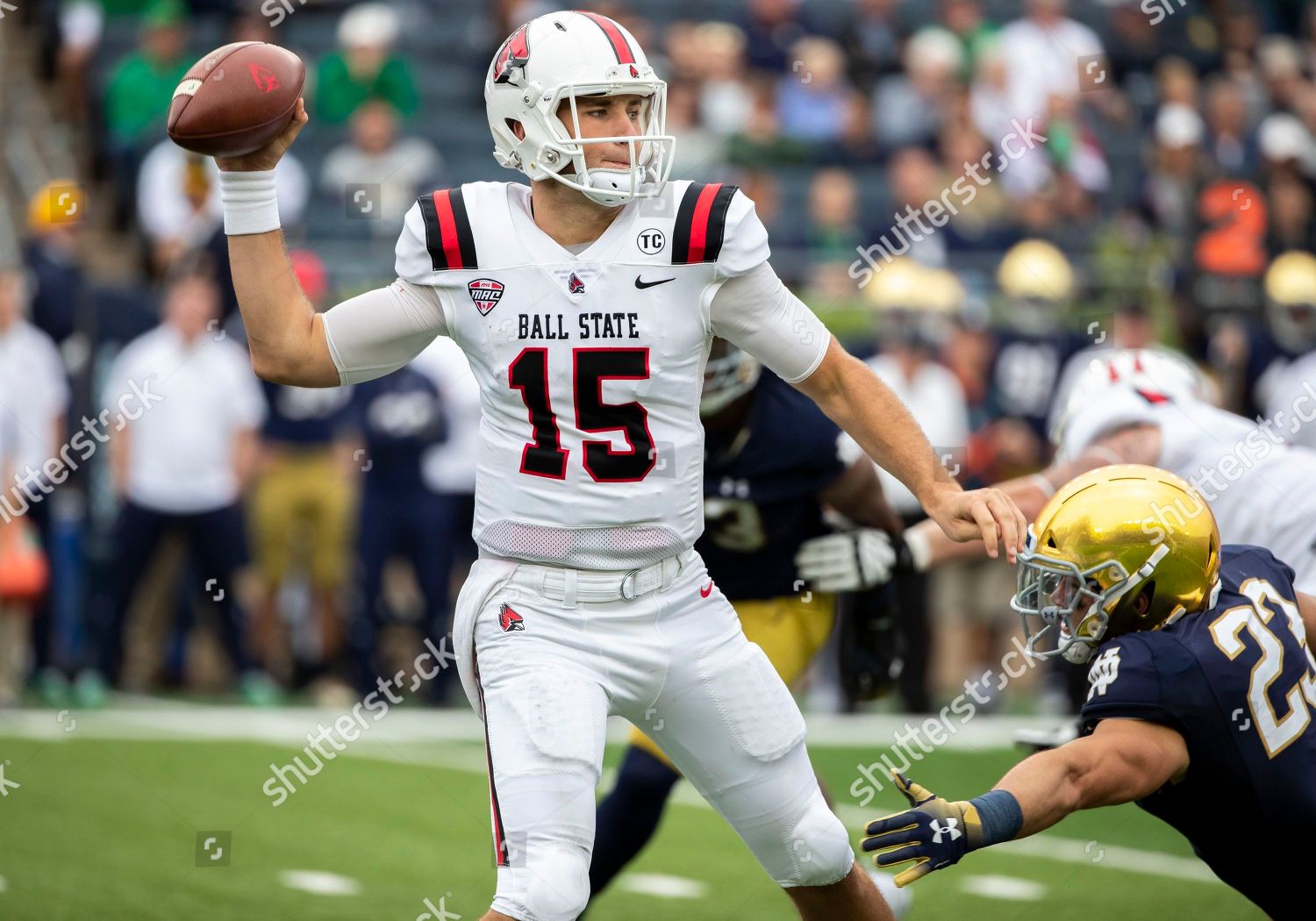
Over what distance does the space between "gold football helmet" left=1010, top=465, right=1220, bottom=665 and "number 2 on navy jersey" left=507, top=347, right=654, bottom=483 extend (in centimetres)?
91

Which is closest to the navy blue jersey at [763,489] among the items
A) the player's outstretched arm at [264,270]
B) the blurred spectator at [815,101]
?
the player's outstretched arm at [264,270]

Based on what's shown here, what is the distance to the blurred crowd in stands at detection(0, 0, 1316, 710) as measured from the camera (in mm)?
8844

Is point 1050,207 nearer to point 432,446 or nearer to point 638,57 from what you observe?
point 432,446

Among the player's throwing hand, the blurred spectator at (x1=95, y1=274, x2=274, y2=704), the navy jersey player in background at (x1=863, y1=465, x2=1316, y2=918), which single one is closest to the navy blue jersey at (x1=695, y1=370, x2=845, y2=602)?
the navy jersey player in background at (x1=863, y1=465, x2=1316, y2=918)

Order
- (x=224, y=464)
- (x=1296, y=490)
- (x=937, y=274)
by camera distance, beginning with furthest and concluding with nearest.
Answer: (x=937, y=274)
(x=224, y=464)
(x=1296, y=490)

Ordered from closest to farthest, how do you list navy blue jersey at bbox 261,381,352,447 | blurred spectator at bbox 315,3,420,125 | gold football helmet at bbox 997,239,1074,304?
navy blue jersey at bbox 261,381,352,447, gold football helmet at bbox 997,239,1074,304, blurred spectator at bbox 315,3,420,125

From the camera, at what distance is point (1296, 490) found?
5012mm

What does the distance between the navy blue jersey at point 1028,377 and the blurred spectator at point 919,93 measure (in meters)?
2.69

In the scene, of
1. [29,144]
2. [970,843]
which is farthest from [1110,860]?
[29,144]

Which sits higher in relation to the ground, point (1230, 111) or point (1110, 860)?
point (1230, 111)

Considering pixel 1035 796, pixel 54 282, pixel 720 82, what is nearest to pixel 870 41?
pixel 720 82

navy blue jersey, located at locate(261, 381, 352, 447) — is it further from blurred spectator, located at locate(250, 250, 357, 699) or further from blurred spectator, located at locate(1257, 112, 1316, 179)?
blurred spectator, located at locate(1257, 112, 1316, 179)

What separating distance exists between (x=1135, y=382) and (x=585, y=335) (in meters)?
2.42

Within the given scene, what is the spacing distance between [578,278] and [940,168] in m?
8.37
